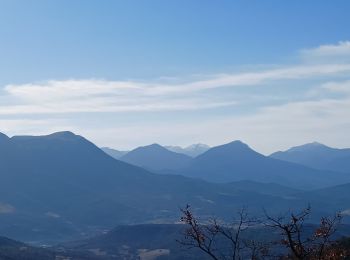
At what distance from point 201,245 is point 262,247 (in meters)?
3.68

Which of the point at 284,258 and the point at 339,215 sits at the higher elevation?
the point at 339,215

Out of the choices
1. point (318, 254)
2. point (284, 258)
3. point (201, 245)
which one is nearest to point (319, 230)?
point (318, 254)

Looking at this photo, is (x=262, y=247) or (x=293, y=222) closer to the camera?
Result: (x=293, y=222)

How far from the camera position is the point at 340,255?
2364 cm

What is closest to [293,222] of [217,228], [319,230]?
[319,230]

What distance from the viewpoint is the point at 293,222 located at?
23.8 m

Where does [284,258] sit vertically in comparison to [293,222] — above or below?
below

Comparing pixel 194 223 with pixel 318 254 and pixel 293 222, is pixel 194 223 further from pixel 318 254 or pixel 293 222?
pixel 318 254

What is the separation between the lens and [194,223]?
80.0 ft

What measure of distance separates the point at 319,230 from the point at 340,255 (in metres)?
1.60

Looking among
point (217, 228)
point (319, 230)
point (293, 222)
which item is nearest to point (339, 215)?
point (319, 230)

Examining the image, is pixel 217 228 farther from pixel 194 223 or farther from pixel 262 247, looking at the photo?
pixel 262 247

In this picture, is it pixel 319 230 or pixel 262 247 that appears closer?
pixel 319 230

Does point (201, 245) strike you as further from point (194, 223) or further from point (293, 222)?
point (293, 222)
